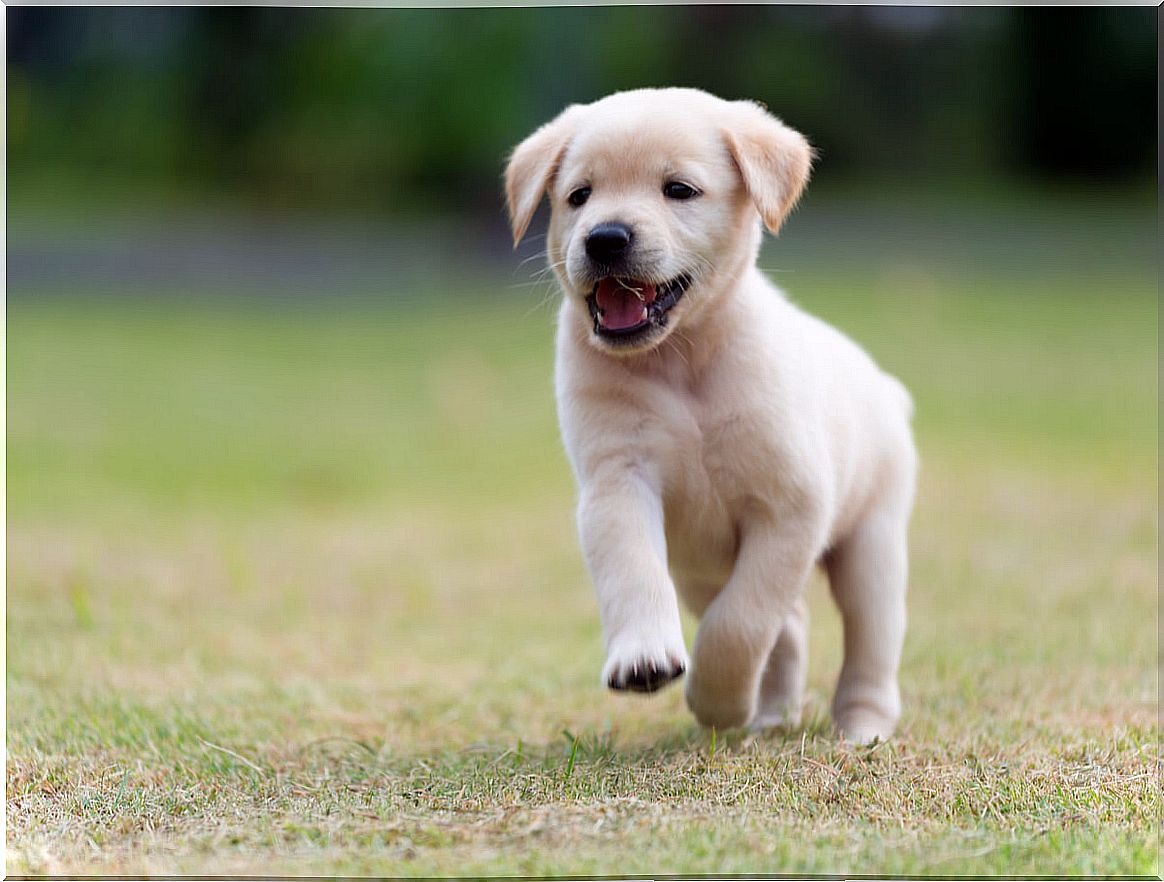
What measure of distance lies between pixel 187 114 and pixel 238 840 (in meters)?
9.33

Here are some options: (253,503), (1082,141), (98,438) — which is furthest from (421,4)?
(98,438)

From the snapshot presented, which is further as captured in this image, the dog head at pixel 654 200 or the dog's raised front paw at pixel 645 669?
the dog head at pixel 654 200

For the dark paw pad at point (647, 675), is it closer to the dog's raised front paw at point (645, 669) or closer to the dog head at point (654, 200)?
the dog's raised front paw at point (645, 669)

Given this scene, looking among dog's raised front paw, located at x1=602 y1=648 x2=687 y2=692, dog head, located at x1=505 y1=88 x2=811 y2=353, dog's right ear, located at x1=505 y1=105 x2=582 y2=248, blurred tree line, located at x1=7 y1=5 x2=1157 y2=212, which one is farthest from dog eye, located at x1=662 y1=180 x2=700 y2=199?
dog's raised front paw, located at x1=602 y1=648 x2=687 y2=692

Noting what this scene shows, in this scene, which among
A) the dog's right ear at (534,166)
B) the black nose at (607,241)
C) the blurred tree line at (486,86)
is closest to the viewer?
the black nose at (607,241)

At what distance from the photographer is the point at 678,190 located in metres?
3.84

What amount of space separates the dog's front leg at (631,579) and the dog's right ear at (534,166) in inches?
31.1

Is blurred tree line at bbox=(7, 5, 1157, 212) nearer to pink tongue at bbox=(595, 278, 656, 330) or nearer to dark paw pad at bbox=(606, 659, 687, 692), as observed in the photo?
pink tongue at bbox=(595, 278, 656, 330)

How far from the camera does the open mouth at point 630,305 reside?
3773 mm

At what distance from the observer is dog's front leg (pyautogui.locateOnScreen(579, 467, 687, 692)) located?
3367 mm

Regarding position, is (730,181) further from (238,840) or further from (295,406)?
(295,406)

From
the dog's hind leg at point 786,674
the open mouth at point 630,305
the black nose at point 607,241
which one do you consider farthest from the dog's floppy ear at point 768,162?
the dog's hind leg at point 786,674

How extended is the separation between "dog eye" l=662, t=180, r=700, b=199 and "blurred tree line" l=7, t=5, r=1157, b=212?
64 centimetres

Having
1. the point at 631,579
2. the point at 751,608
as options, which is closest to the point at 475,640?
the point at 751,608
